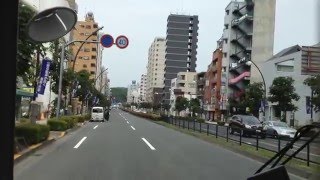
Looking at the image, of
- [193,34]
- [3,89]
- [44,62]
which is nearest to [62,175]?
[193,34]

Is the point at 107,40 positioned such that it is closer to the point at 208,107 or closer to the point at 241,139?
the point at 241,139

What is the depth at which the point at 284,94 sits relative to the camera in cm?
5378

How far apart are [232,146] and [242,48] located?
8098cm

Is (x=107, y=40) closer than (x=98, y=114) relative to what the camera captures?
Yes

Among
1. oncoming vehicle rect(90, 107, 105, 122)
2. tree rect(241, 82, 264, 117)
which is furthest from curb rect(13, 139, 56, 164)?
tree rect(241, 82, 264, 117)

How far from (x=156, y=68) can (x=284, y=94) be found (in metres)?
74.7

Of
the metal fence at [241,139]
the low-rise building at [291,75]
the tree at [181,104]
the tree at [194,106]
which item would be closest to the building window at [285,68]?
the low-rise building at [291,75]

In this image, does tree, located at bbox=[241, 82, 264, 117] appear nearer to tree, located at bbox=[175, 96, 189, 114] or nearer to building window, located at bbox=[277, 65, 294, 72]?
building window, located at bbox=[277, 65, 294, 72]

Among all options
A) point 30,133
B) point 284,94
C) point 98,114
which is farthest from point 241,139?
point 98,114

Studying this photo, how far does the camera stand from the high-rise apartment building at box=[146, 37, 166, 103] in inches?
Result: 4027

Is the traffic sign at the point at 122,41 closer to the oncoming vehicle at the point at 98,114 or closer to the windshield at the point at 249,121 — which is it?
the windshield at the point at 249,121

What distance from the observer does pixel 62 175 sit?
12164mm

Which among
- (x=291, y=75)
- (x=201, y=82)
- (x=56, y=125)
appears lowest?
(x=56, y=125)

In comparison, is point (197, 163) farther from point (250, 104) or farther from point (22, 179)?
point (250, 104)
